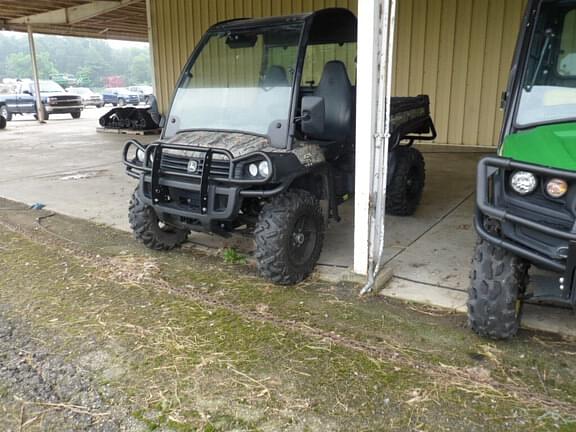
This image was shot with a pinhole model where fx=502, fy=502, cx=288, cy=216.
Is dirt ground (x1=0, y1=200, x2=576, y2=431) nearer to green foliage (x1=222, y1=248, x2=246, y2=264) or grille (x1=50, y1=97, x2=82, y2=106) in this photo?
green foliage (x1=222, y1=248, x2=246, y2=264)

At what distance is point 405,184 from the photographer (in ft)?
16.5

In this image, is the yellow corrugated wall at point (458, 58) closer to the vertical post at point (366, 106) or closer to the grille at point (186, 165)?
the vertical post at point (366, 106)

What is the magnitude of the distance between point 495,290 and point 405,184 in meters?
2.59

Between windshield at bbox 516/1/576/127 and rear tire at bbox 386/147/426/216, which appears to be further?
rear tire at bbox 386/147/426/216

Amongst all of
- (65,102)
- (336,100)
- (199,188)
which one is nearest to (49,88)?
(65,102)

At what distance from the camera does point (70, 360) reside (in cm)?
262

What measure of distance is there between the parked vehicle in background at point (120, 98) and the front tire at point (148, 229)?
3133 centimetres

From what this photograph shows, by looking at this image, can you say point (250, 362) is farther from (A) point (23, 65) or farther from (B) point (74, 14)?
(A) point (23, 65)

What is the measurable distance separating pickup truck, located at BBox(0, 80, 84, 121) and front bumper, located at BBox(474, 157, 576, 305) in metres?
19.4

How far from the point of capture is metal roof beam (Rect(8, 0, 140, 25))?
14.1 meters

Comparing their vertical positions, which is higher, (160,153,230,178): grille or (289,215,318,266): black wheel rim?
(160,153,230,178): grille

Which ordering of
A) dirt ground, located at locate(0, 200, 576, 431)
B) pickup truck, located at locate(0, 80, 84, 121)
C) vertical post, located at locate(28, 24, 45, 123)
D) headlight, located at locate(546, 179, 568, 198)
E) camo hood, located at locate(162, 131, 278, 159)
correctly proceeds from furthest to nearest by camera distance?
pickup truck, located at locate(0, 80, 84, 121) < vertical post, located at locate(28, 24, 45, 123) < camo hood, located at locate(162, 131, 278, 159) < headlight, located at locate(546, 179, 568, 198) < dirt ground, located at locate(0, 200, 576, 431)

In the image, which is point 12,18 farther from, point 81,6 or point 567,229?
point 567,229

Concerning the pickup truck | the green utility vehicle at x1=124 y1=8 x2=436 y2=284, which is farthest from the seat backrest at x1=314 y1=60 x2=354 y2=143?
the pickup truck
